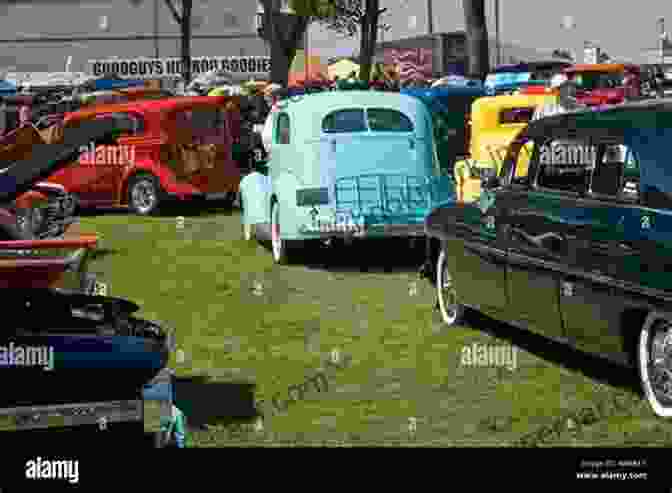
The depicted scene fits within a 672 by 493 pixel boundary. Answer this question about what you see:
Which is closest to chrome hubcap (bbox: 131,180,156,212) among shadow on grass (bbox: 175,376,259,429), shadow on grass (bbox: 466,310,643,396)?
shadow on grass (bbox: 466,310,643,396)

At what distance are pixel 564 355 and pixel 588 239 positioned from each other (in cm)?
181

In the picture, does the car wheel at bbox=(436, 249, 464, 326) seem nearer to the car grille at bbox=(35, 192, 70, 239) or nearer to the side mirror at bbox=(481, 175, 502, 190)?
the side mirror at bbox=(481, 175, 502, 190)

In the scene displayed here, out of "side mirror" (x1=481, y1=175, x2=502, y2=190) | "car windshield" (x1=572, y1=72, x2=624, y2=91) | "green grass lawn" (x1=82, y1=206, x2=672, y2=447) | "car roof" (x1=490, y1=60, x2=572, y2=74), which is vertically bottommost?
"green grass lawn" (x1=82, y1=206, x2=672, y2=447)

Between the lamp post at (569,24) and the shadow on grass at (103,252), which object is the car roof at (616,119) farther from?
the lamp post at (569,24)

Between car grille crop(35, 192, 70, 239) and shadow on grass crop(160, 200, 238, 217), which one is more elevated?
car grille crop(35, 192, 70, 239)

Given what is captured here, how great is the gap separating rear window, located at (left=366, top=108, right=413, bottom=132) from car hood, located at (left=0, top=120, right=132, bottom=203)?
868 cm

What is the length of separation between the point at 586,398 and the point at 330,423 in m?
1.63

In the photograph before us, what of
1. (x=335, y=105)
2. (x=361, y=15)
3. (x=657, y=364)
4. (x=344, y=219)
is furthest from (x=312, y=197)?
(x=361, y=15)

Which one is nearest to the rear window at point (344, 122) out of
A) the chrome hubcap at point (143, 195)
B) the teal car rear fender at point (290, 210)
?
the teal car rear fender at point (290, 210)

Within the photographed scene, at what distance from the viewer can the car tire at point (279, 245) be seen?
16.1 metres

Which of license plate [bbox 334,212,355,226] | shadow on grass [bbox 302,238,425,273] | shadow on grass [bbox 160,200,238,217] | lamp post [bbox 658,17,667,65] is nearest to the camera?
license plate [bbox 334,212,355,226]

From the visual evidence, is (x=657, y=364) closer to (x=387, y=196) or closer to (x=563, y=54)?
(x=387, y=196)

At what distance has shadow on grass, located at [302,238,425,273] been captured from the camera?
51.9ft

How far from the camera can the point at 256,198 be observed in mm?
17516
